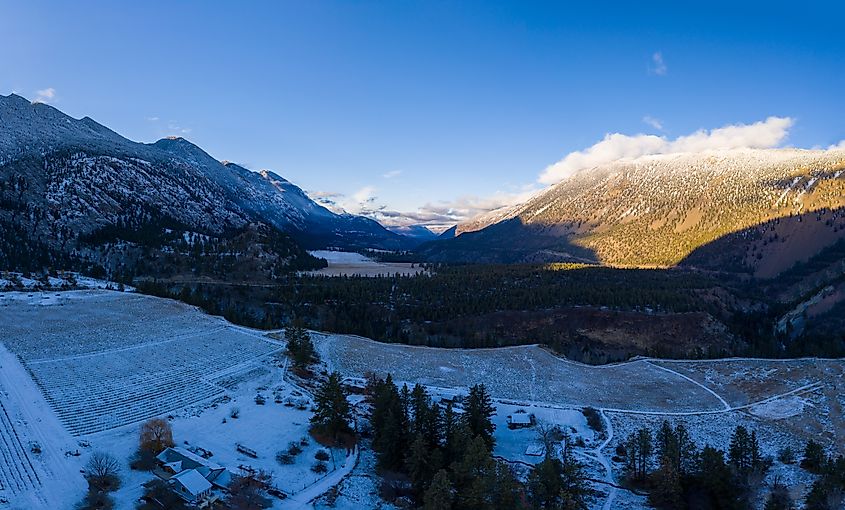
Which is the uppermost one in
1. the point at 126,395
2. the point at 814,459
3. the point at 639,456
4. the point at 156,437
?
the point at 814,459

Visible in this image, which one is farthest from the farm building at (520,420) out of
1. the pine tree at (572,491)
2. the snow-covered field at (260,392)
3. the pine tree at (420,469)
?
the pine tree at (420,469)

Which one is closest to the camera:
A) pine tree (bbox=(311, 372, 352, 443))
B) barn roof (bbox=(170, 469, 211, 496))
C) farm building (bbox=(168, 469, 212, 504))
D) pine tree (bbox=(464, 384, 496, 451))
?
farm building (bbox=(168, 469, 212, 504))

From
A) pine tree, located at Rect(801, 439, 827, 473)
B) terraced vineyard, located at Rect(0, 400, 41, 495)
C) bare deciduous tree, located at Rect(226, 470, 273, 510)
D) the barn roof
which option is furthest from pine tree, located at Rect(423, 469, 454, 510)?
pine tree, located at Rect(801, 439, 827, 473)

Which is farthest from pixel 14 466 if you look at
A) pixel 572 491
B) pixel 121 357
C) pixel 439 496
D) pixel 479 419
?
pixel 572 491

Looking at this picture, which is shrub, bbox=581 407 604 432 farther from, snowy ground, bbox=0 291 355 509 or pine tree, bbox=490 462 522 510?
snowy ground, bbox=0 291 355 509

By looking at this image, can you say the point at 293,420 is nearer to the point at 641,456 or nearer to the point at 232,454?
the point at 232,454

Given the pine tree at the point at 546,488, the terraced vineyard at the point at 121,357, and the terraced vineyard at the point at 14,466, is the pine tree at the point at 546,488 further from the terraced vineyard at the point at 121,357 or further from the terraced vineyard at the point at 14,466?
the terraced vineyard at the point at 121,357

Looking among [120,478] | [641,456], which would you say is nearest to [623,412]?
[641,456]

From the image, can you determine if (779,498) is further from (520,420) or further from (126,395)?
(126,395)

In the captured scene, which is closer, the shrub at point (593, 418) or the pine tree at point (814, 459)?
the pine tree at point (814, 459)
